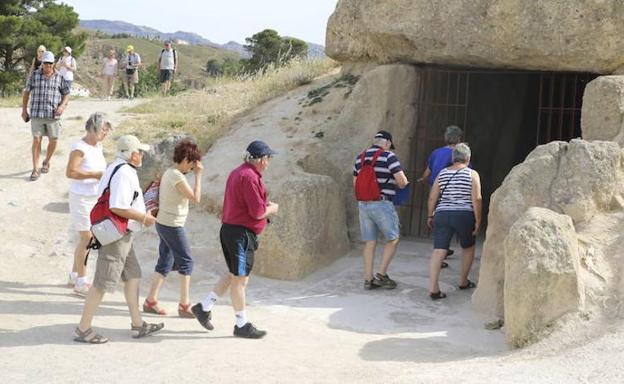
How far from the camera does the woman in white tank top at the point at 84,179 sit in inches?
295

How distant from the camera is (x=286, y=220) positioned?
29.4ft

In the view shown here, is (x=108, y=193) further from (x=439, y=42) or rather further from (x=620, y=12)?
(x=620, y=12)

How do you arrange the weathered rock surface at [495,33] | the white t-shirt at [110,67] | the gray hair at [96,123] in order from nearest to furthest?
the gray hair at [96,123] < the weathered rock surface at [495,33] < the white t-shirt at [110,67]

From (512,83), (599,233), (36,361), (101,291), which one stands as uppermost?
(512,83)

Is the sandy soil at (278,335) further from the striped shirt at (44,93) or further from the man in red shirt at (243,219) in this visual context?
the striped shirt at (44,93)

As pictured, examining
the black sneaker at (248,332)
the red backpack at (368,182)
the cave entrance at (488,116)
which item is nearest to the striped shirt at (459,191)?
the red backpack at (368,182)

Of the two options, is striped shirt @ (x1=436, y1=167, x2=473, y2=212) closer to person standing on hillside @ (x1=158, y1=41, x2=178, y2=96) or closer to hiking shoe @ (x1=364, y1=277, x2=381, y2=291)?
hiking shoe @ (x1=364, y1=277, x2=381, y2=291)

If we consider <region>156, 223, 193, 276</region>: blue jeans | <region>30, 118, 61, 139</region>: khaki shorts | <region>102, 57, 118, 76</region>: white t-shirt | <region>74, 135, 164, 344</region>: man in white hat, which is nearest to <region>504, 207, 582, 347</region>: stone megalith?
<region>156, 223, 193, 276</region>: blue jeans

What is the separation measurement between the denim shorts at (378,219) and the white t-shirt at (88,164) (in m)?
2.61

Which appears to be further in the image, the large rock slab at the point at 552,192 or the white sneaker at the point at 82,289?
the white sneaker at the point at 82,289

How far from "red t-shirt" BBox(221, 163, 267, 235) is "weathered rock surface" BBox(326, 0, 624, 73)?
444cm

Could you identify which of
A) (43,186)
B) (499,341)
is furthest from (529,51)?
(43,186)

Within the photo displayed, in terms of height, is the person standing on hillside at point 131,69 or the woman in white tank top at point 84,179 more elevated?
the person standing on hillside at point 131,69

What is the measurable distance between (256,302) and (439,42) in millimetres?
4172
